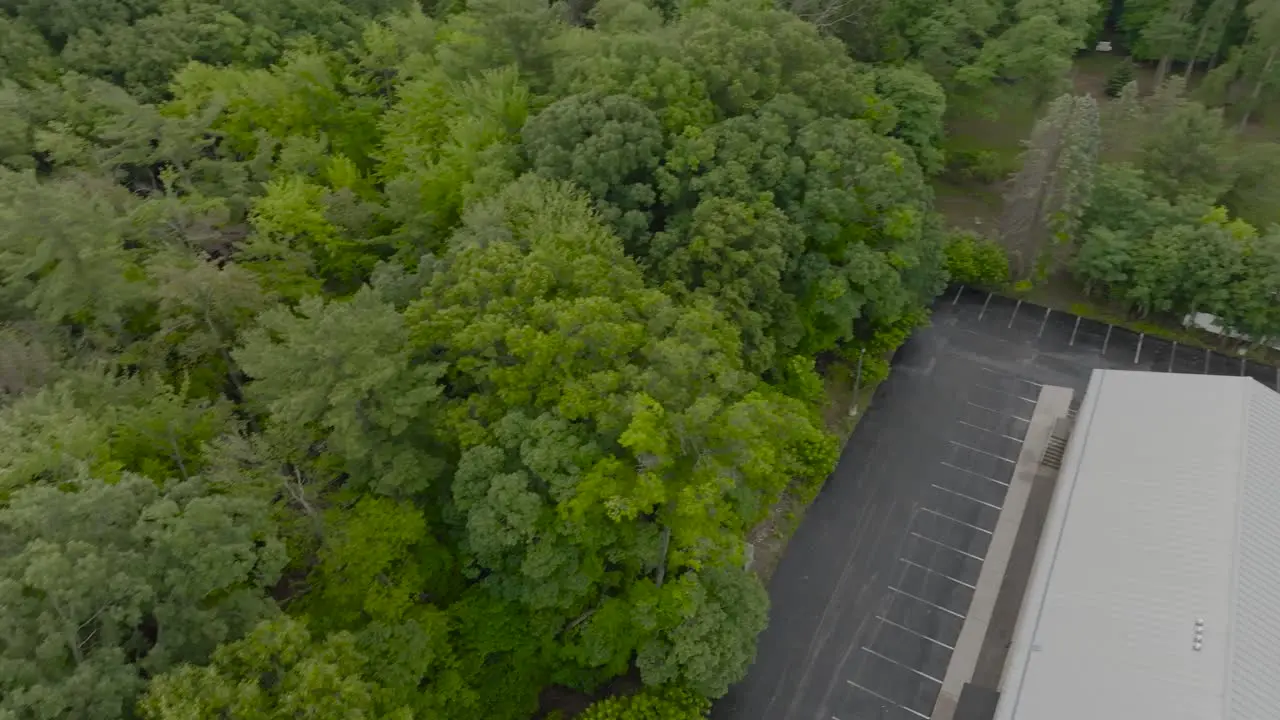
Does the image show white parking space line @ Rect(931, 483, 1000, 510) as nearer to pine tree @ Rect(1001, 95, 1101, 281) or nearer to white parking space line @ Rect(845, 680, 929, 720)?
white parking space line @ Rect(845, 680, 929, 720)

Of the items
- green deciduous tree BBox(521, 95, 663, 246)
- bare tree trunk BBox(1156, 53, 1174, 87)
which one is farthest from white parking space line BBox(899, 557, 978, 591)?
bare tree trunk BBox(1156, 53, 1174, 87)

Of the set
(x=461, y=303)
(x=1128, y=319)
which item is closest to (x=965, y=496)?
(x=1128, y=319)

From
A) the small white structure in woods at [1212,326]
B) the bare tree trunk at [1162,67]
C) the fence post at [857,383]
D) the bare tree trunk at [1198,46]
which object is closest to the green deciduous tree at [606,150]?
the fence post at [857,383]

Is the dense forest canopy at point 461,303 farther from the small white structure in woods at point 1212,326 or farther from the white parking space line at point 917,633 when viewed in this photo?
the white parking space line at point 917,633

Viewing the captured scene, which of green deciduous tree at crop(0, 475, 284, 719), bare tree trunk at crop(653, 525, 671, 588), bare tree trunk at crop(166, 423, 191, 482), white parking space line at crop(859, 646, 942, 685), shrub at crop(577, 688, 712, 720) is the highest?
green deciduous tree at crop(0, 475, 284, 719)

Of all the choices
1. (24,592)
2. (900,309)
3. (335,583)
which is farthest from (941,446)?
(24,592)

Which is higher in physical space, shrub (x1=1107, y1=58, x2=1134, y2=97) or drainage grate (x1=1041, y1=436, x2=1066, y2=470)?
shrub (x1=1107, y1=58, x2=1134, y2=97)
